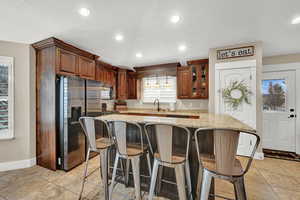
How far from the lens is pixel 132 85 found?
4895 mm

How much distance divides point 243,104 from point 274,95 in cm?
136

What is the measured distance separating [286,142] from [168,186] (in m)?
3.66

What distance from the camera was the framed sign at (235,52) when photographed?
2941mm

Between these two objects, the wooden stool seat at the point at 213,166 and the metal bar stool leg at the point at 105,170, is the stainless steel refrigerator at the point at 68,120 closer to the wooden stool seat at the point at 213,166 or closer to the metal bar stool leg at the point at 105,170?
the metal bar stool leg at the point at 105,170

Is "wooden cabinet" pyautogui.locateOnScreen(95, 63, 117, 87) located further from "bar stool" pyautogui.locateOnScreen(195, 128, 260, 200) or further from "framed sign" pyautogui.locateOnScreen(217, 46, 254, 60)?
"bar stool" pyautogui.locateOnScreen(195, 128, 260, 200)

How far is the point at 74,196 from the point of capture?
1.83 m

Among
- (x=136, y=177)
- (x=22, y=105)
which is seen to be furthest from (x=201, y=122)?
(x=22, y=105)

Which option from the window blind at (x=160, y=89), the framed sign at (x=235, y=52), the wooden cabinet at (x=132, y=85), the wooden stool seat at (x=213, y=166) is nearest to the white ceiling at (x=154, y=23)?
the framed sign at (x=235, y=52)

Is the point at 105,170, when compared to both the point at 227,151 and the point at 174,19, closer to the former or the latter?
the point at 227,151

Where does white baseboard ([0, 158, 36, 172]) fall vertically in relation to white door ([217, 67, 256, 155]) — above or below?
below

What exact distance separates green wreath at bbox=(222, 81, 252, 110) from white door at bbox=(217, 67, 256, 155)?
0.05 metres

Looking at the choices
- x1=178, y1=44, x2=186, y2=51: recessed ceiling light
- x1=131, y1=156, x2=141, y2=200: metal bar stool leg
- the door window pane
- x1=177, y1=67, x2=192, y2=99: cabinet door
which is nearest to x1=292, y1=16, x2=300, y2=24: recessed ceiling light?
the door window pane

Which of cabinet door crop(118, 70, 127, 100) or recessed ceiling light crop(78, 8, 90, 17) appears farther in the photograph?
cabinet door crop(118, 70, 127, 100)

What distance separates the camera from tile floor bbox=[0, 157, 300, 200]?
6.03 feet
